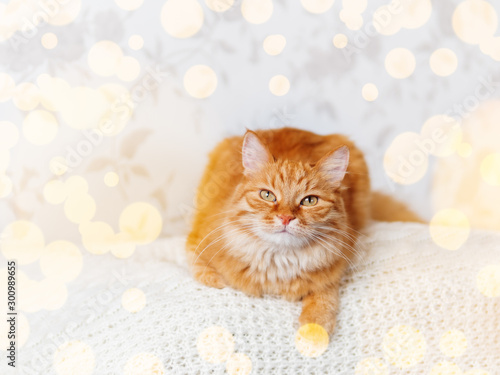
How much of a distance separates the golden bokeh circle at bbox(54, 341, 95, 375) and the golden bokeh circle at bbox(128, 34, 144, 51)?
115cm

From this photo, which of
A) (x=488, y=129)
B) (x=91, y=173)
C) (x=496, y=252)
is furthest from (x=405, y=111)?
(x=91, y=173)

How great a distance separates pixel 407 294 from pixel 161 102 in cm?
121

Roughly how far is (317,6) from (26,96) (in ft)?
4.06

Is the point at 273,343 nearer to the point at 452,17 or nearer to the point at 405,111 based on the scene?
the point at 405,111

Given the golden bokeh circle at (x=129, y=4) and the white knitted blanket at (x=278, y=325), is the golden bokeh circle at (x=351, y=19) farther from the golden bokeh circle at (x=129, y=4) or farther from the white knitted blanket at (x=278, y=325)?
the white knitted blanket at (x=278, y=325)

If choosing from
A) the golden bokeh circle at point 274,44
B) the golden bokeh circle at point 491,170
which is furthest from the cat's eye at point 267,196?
the golden bokeh circle at point 491,170

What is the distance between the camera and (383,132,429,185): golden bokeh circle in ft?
6.56

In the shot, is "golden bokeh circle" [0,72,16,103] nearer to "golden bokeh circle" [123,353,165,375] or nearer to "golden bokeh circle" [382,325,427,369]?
"golden bokeh circle" [123,353,165,375]

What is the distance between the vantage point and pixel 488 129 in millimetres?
1950

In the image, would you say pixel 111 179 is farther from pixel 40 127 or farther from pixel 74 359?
pixel 74 359

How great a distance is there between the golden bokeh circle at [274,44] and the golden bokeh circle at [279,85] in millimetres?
102

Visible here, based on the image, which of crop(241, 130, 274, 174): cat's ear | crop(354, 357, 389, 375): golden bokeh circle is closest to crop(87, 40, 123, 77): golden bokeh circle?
crop(241, 130, 274, 174): cat's ear

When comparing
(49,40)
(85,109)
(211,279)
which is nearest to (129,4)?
(49,40)

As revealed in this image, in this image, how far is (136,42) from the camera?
1.81 m
